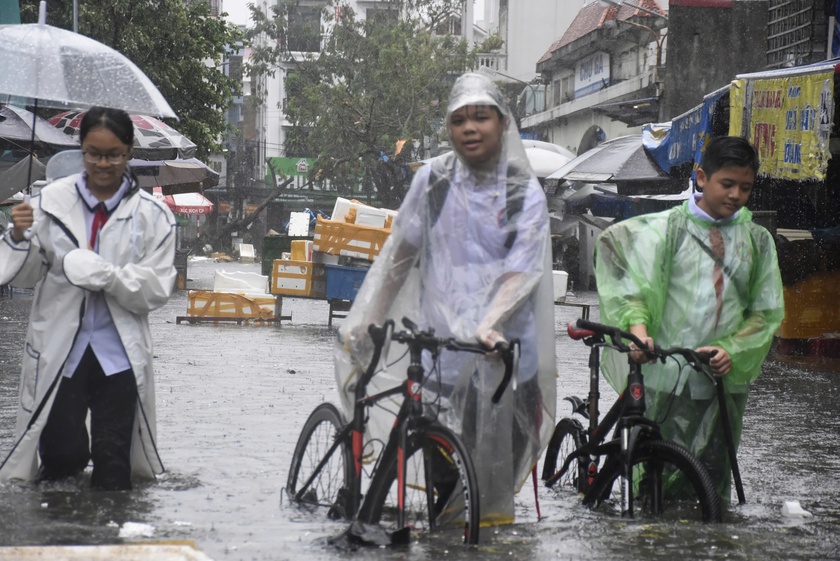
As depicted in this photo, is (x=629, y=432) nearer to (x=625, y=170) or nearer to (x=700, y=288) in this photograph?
(x=700, y=288)

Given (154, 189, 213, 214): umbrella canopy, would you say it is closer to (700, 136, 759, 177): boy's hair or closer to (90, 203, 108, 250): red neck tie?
(90, 203, 108, 250): red neck tie

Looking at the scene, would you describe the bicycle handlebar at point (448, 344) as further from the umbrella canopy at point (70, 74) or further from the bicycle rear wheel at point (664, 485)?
the umbrella canopy at point (70, 74)

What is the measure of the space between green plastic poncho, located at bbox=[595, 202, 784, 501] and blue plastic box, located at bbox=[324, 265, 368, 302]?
12007 mm

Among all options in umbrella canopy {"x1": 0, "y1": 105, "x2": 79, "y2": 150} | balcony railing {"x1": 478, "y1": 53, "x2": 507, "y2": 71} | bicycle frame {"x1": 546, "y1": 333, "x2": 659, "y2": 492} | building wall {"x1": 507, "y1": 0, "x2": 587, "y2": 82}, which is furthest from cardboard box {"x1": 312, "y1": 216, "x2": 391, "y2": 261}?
building wall {"x1": 507, "y1": 0, "x2": 587, "y2": 82}

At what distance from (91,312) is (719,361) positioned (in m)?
2.48

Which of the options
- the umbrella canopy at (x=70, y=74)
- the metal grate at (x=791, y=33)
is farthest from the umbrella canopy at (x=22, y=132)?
the umbrella canopy at (x=70, y=74)

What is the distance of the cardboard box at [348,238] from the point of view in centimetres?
1736

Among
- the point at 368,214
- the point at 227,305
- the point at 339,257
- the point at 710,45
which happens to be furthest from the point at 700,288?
the point at 710,45

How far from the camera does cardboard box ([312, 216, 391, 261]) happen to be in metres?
17.4

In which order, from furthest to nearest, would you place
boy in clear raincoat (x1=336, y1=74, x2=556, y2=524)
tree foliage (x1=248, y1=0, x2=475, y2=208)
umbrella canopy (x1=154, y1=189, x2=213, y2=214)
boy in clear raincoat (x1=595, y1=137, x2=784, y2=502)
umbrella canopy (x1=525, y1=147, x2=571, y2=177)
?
umbrella canopy (x1=154, y1=189, x2=213, y2=214) → tree foliage (x1=248, y1=0, x2=475, y2=208) → umbrella canopy (x1=525, y1=147, x2=571, y2=177) → boy in clear raincoat (x1=595, y1=137, x2=784, y2=502) → boy in clear raincoat (x1=336, y1=74, x2=556, y2=524)

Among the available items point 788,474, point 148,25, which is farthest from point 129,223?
point 148,25

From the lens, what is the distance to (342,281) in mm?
17609

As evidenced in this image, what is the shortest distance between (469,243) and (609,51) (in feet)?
109

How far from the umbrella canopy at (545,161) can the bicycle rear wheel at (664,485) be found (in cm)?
1993
